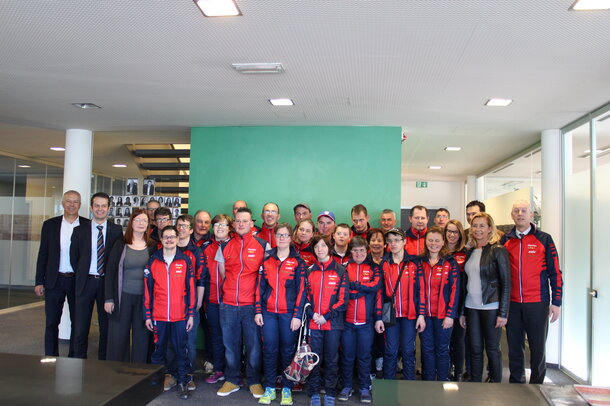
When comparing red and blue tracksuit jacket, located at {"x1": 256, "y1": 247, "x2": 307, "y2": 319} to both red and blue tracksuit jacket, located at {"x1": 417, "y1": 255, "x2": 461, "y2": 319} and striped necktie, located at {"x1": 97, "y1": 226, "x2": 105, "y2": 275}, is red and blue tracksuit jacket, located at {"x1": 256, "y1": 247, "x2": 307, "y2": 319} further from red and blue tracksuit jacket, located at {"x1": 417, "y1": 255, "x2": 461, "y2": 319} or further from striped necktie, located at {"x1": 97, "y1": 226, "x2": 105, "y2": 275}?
striped necktie, located at {"x1": 97, "y1": 226, "x2": 105, "y2": 275}

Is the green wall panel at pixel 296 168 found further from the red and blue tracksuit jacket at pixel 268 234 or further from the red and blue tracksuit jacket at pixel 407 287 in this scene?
the red and blue tracksuit jacket at pixel 407 287

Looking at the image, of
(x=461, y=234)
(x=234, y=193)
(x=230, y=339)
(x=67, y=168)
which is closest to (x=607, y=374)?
(x=461, y=234)

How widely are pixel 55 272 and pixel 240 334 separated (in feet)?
6.49

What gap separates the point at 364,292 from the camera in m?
4.16

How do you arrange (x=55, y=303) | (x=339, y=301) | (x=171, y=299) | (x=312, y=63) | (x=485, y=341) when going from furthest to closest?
(x=55, y=303) → (x=485, y=341) → (x=171, y=299) → (x=339, y=301) → (x=312, y=63)

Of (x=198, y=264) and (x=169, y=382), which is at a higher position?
(x=198, y=264)

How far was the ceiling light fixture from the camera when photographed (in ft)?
12.0

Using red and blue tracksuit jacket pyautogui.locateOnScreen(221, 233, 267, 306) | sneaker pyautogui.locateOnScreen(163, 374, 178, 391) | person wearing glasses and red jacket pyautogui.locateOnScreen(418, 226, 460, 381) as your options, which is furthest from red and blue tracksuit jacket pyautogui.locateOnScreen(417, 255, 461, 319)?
sneaker pyautogui.locateOnScreen(163, 374, 178, 391)

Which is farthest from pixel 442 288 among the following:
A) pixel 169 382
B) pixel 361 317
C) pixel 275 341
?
pixel 169 382

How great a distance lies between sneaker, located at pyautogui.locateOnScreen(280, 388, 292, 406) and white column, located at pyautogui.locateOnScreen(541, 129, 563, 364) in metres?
3.28

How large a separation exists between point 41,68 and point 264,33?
2019 mm

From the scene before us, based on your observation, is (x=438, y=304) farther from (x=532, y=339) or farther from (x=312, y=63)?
(x=312, y=63)

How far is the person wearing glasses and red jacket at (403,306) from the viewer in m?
4.16

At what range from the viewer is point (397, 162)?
5.77 meters
